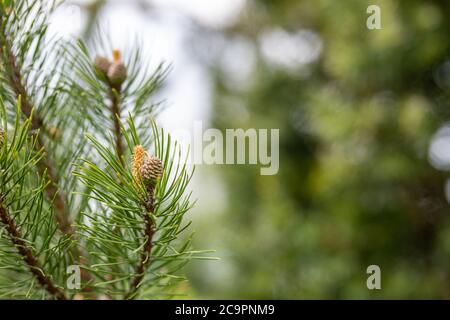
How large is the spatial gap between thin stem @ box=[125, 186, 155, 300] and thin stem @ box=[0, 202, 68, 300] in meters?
0.05

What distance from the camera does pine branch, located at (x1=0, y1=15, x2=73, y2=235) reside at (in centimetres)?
39

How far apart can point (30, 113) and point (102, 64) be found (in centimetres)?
6

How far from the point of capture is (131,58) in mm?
450

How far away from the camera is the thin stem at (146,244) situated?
1.04 ft

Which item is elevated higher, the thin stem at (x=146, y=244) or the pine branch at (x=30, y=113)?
the pine branch at (x=30, y=113)

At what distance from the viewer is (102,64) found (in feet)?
1.34

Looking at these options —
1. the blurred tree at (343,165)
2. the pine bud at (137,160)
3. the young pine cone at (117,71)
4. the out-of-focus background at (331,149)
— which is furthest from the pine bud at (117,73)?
the blurred tree at (343,165)

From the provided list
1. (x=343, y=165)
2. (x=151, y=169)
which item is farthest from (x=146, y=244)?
(x=343, y=165)

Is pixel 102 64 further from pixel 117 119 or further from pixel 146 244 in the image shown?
pixel 146 244

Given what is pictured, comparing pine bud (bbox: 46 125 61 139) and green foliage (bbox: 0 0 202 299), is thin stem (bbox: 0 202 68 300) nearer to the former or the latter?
green foliage (bbox: 0 0 202 299)

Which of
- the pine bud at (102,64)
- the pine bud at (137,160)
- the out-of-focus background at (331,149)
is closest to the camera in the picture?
the pine bud at (137,160)

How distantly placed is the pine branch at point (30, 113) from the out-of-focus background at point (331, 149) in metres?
0.46

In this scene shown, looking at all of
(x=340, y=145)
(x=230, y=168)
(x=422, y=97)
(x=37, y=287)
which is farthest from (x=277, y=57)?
(x=37, y=287)

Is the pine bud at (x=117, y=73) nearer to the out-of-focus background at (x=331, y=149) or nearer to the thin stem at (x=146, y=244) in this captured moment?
the thin stem at (x=146, y=244)
